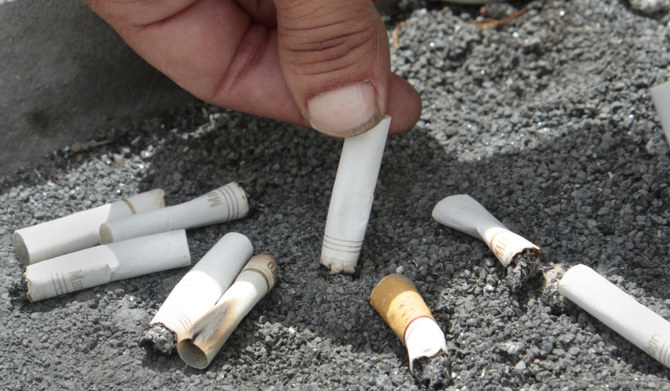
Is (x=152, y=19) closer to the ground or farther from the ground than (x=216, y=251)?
farther from the ground

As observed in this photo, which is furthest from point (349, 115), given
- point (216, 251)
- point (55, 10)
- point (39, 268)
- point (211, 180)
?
point (55, 10)

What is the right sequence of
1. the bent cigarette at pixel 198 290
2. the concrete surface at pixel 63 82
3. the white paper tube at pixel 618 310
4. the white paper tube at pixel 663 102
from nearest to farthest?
the white paper tube at pixel 618 310 → the bent cigarette at pixel 198 290 → the white paper tube at pixel 663 102 → the concrete surface at pixel 63 82

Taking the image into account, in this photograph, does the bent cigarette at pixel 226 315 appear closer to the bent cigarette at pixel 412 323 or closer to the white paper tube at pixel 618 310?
the bent cigarette at pixel 412 323

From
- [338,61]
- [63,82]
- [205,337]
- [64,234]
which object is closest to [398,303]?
[205,337]

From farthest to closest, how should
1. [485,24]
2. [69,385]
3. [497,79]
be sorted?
[485,24]
[497,79]
[69,385]

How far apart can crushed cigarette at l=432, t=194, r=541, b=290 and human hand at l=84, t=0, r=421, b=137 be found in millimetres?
257

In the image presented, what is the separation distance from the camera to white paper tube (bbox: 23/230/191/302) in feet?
5.05

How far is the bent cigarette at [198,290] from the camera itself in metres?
1.42

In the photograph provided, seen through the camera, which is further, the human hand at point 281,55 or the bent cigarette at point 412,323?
the human hand at point 281,55

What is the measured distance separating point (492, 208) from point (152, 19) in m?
0.89

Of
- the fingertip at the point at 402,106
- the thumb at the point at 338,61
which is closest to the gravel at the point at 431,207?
the fingertip at the point at 402,106

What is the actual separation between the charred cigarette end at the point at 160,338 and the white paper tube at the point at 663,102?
1.16 metres

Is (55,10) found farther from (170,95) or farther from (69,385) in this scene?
(69,385)

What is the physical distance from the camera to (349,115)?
1520 millimetres
